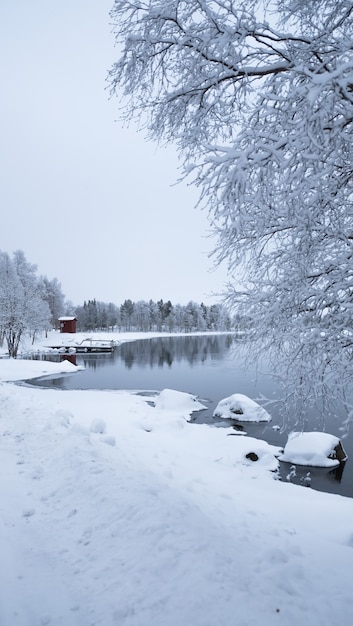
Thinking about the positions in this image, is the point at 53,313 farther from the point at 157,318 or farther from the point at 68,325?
the point at 157,318

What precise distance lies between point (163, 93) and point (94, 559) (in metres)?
5.75

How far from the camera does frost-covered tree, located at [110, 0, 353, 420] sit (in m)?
3.30

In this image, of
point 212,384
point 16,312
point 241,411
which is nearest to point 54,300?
point 16,312

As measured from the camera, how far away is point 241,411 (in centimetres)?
1734

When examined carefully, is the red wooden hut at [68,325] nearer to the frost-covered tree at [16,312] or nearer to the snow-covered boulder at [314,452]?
the frost-covered tree at [16,312]

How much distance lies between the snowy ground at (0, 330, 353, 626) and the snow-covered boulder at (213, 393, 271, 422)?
7338mm

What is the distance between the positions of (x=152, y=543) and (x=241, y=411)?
532 inches

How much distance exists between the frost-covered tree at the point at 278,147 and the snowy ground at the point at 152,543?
216cm

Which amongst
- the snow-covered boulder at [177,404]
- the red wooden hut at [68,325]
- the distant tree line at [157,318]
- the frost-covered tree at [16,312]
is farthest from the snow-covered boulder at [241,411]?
the distant tree line at [157,318]

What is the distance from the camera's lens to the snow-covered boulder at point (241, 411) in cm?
1691

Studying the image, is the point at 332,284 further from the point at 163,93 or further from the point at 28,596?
the point at 28,596

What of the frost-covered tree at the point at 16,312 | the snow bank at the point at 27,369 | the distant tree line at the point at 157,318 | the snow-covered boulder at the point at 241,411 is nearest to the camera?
the snow-covered boulder at the point at 241,411

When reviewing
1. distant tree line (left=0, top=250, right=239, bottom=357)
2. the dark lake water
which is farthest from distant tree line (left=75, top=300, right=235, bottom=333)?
the dark lake water

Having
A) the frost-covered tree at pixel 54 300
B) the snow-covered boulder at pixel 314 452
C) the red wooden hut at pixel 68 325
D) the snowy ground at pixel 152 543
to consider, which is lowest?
the snow-covered boulder at pixel 314 452
